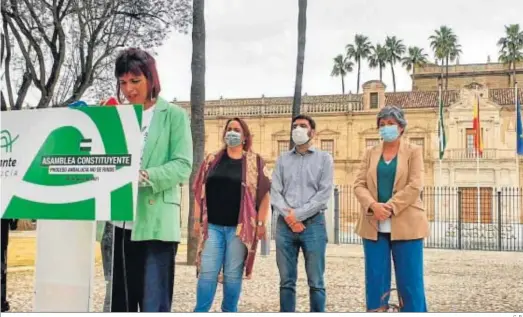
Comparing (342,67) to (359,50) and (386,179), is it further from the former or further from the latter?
(386,179)

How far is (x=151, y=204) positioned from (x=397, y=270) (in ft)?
5.17

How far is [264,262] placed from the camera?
33.7 ft

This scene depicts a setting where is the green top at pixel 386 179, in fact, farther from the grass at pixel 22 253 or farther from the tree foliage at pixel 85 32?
the tree foliage at pixel 85 32

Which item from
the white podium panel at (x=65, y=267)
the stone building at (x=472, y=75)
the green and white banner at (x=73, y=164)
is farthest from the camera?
the stone building at (x=472, y=75)

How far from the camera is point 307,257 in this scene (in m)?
3.84

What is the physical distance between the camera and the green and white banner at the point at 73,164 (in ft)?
9.53

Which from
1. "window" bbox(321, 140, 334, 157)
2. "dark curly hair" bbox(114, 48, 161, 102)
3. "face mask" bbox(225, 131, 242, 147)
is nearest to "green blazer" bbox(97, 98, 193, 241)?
"dark curly hair" bbox(114, 48, 161, 102)

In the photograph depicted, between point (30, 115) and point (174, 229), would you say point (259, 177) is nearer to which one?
point (174, 229)

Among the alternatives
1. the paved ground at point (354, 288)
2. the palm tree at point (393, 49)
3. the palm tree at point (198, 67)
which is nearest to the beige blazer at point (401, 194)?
the paved ground at point (354, 288)

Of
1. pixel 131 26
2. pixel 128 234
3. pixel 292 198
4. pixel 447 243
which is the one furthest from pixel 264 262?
pixel 447 243

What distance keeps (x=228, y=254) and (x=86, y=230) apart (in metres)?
0.98

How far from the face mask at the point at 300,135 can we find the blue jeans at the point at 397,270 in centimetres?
72

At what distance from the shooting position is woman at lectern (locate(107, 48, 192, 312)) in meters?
3.03

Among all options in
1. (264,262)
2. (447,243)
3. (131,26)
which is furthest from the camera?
(447,243)
